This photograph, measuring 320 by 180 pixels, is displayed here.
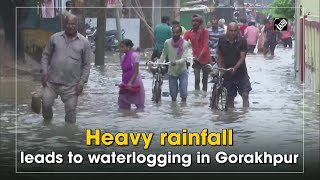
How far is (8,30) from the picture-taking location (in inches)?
880

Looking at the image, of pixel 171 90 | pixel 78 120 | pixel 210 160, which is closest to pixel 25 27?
pixel 171 90

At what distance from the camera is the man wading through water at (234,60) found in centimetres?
1328

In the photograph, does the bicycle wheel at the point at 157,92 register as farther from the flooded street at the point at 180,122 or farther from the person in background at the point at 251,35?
the person in background at the point at 251,35

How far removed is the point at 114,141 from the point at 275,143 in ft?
6.87

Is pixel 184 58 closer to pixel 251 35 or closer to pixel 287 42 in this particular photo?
pixel 251 35

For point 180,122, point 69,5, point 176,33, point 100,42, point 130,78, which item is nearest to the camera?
point 180,122

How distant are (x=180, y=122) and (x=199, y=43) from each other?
167 inches

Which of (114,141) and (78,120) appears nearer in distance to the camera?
(114,141)

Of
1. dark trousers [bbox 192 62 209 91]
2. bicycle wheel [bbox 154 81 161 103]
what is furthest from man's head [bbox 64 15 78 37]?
dark trousers [bbox 192 62 209 91]

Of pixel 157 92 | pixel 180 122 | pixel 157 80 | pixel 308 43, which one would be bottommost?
pixel 180 122

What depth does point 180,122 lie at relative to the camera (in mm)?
12852

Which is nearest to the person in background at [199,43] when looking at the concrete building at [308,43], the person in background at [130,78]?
the concrete building at [308,43]

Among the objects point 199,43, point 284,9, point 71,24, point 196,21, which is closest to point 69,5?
point 199,43

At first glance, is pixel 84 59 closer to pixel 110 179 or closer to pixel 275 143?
pixel 275 143
